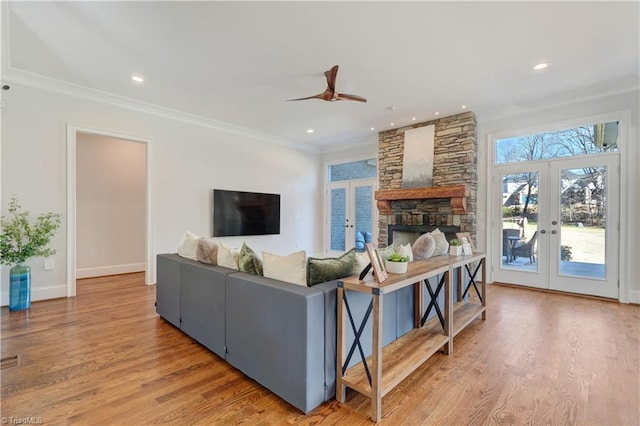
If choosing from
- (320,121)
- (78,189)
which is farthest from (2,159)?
(320,121)

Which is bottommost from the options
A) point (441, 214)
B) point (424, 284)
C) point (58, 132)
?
point (424, 284)

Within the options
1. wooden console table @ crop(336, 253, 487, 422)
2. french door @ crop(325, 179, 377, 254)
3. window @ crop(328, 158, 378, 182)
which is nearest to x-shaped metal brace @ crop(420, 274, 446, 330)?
wooden console table @ crop(336, 253, 487, 422)

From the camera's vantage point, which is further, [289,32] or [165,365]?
[289,32]

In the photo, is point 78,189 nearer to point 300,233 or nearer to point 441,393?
point 300,233

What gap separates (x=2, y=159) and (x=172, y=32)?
9.05ft

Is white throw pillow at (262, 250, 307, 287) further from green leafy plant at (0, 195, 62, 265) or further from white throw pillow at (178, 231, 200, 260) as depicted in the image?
green leafy plant at (0, 195, 62, 265)

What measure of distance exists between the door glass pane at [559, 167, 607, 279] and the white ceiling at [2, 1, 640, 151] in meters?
1.15

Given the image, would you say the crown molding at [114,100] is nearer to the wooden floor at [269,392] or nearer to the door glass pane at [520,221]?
the wooden floor at [269,392]

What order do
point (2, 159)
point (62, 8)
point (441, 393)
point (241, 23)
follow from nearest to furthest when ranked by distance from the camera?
point (441, 393), point (62, 8), point (241, 23), point (2, 159)

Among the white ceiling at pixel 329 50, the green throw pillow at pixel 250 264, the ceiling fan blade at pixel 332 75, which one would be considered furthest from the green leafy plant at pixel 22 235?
the ceiling fan blade at pixel 332 75

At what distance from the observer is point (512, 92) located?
3988 millimetres

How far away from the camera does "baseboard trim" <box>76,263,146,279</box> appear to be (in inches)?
204

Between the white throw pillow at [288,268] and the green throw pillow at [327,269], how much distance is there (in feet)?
0.13

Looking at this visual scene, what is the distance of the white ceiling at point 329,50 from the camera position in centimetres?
241
